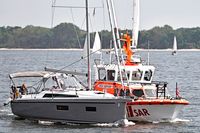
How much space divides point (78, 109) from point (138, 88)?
165 inches

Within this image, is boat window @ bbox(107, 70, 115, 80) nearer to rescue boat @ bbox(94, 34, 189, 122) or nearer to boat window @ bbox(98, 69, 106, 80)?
rescue boat @ bbox(94, 34, 189, 122)

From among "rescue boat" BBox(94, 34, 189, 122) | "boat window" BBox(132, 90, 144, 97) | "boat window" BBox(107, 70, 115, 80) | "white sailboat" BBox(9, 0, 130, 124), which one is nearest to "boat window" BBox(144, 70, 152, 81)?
"rescue boat" BBox(94, 34, 189, 122)

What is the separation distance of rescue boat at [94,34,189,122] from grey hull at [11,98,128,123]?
142 cm

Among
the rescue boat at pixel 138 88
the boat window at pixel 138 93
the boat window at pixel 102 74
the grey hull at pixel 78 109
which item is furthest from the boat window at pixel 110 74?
the grey hull at pixel 78 109

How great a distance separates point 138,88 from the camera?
4900 centimetres

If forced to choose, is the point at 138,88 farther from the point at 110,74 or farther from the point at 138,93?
the point at 110,74

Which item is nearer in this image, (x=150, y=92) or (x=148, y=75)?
(x=150, y=92)

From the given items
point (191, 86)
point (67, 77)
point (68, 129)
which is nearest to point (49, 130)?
point (68, 129)

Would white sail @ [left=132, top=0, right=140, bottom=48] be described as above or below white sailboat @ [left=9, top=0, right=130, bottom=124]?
above

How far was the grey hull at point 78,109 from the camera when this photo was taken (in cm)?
4622

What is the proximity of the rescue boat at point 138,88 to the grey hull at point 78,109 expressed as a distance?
1.42 m

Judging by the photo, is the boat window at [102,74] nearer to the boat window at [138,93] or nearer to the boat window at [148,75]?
the boat window at [148,75]

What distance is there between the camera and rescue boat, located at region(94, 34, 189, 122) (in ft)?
156

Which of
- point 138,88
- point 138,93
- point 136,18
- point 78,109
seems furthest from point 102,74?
point 78,109
